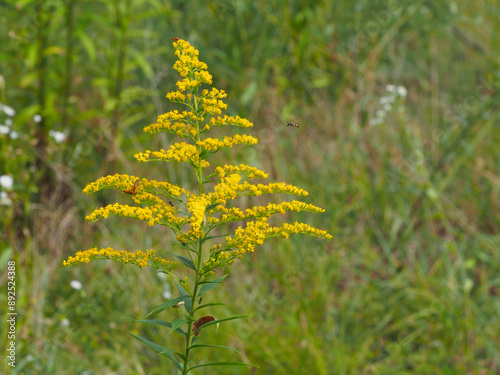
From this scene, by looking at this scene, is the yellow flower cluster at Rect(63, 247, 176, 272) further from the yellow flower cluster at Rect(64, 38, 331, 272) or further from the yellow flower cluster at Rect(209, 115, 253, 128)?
the yellow flower cluster at Rect(209, 115, 253, 128)

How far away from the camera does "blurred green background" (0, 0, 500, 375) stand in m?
3.13

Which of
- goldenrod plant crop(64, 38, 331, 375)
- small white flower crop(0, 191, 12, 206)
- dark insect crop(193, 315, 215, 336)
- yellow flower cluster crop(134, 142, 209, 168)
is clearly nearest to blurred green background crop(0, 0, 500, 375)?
small white flower crop(0, 191, 12, 206)

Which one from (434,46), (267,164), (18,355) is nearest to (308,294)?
(267,164)

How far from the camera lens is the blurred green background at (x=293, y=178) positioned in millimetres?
3133

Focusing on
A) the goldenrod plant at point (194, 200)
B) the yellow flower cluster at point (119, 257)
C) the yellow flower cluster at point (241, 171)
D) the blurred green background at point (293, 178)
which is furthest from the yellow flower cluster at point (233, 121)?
the blurred green background at point (293, 178)

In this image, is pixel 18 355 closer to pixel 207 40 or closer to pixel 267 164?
pixel 267 164

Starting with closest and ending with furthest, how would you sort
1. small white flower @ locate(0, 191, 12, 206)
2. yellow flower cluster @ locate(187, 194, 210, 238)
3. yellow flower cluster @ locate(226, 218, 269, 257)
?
yellow flower cluster @ locate(187, 194, 210, 238) < yellow flower cluster @ locate(226, 218, 269, 257) < small white flower @ locate(0, 191, 12, 206)

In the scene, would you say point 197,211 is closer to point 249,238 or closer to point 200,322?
point 249,238

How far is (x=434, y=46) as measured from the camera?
17.0 feet

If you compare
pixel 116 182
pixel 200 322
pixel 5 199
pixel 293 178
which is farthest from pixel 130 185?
pixel 293 178

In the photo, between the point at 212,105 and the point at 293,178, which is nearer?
the point at 212,105

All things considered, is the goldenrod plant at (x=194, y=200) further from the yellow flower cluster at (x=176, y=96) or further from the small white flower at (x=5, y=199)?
the small white flower at (x=5, y=199)

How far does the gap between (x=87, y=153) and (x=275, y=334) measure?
200 centimetres

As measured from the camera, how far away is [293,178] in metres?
4.11
